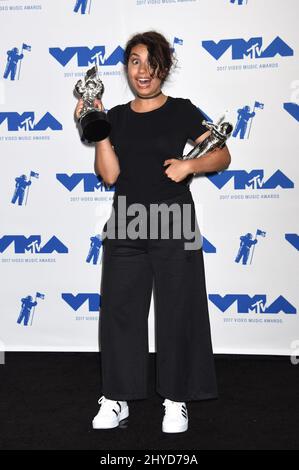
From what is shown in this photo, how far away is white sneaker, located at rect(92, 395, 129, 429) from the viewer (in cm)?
195

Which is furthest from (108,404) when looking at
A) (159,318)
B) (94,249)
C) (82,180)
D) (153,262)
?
(82,180)

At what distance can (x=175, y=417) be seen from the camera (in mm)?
1918

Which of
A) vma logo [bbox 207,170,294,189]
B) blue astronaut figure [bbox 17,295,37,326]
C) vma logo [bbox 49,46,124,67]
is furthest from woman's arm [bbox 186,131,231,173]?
blue astronaut figure [bbox 17,295,37,326]

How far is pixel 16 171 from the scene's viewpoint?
2.80 m

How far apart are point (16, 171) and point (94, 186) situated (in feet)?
1.37

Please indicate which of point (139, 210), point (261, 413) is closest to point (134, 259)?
point (139, 210)

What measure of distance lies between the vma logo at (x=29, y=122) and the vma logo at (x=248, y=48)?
33.5 inches

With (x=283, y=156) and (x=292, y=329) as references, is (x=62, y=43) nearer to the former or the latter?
(x=283, y=156)

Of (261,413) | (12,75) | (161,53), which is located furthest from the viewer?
(12,75)

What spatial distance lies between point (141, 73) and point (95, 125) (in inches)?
9.7

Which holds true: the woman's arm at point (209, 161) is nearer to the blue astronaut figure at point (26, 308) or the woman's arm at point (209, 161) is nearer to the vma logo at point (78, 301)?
the vma logo at point (78, 301)

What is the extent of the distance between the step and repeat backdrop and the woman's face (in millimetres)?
834

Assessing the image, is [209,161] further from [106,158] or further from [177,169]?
[106,158]

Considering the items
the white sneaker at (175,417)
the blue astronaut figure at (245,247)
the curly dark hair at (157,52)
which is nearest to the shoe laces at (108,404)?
the white sneaker at (175,417)
